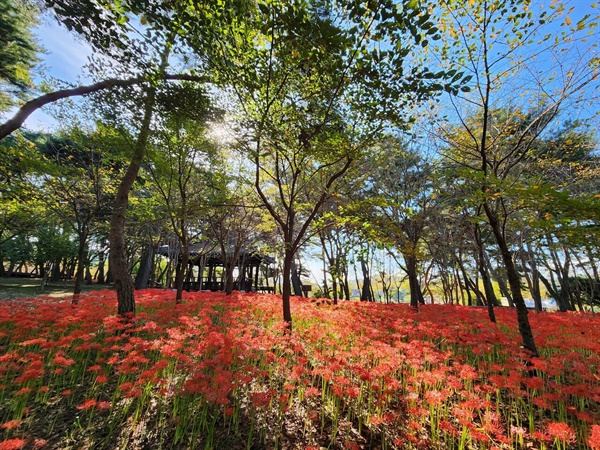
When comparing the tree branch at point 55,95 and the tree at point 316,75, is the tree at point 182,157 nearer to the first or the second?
the tree branch at point 55,95

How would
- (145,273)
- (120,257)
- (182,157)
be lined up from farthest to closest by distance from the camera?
(145,273), (182,157), (120,257)

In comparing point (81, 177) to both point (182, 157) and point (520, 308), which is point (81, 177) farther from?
point (520, 308)

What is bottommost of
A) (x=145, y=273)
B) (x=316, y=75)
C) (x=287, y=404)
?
(x=287, y=404)

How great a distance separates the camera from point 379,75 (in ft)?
13.1

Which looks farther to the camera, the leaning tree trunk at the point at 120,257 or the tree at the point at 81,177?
the tree at the point at 81,177

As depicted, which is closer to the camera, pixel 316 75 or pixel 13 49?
pixel 316 75

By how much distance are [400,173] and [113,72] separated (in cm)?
1073

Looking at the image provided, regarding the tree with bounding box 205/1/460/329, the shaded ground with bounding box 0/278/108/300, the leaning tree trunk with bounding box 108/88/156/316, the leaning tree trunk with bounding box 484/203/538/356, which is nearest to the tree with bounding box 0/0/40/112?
the leaning tree trunk with bounding box 108/88/156/316

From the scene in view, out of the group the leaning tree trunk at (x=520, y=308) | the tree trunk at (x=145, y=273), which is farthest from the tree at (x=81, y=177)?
the tree trunk at (x=145, y=273)

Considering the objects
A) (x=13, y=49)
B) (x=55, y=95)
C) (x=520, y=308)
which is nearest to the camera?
(x=520, y=308)

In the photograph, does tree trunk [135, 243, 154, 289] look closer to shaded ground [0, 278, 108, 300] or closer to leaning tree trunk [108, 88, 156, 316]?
shaded ground [0, 278, 108, 300]

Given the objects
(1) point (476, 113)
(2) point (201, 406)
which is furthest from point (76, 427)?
(1) point (476, 113)

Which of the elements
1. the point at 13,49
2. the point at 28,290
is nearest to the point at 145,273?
the point at 28,290

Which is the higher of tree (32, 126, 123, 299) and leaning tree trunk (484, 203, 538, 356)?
tree (32, 126, 123, 299)
